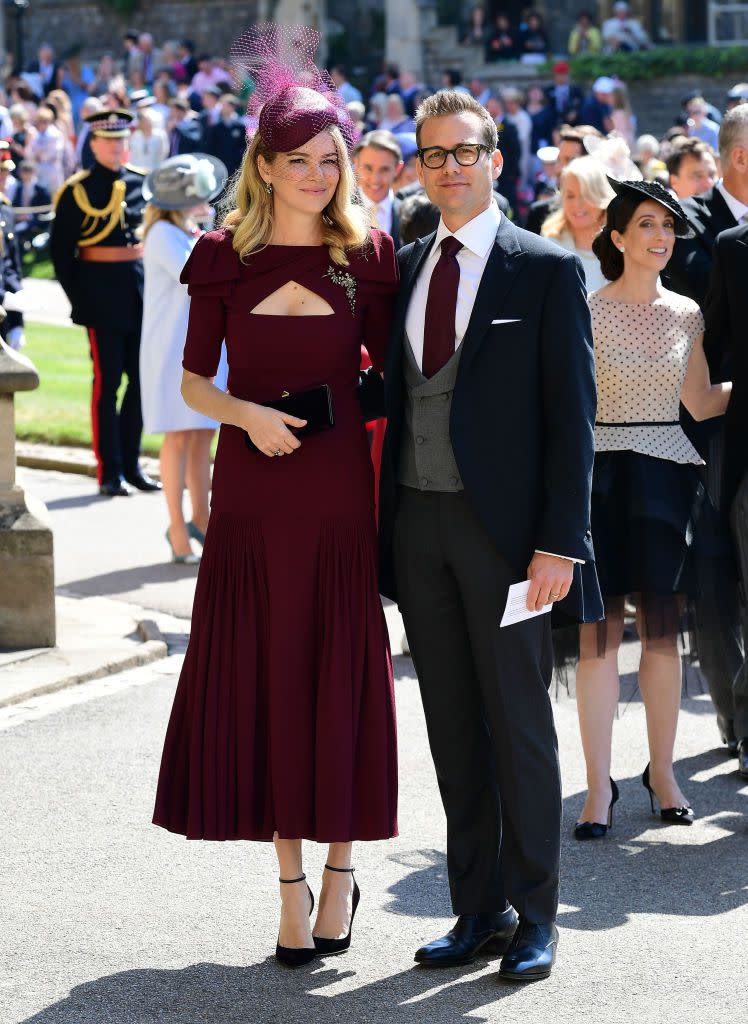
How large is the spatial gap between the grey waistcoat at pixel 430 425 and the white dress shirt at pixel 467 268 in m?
0.03

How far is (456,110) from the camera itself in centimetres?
423

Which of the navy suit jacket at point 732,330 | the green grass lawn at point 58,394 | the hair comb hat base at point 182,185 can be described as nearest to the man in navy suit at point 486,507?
the navy suit jacket at point 732,330

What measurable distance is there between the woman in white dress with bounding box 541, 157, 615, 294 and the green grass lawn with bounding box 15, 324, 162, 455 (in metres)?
5.54

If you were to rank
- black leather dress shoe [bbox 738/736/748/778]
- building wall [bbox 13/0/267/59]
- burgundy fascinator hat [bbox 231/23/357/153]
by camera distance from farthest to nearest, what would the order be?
1. building wall [bbox 13/0/267/59]
2. black leather dress shoe [bbox 738/736/748/778]
3. burgundy fascinator hat [bbox 231/23/357/153]

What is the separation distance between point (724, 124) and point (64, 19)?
37296 millimetres

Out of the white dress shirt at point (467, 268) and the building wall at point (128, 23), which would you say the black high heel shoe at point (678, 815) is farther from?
the building wall at point (128, 23)

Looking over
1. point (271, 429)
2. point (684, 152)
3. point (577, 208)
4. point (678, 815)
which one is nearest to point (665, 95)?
point (684, 152)

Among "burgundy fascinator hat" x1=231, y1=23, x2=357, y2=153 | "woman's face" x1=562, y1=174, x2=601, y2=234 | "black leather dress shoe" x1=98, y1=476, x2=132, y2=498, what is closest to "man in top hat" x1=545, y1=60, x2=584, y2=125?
"black leather dress shoe" x1=98, y1=476, x2=132, y2=498

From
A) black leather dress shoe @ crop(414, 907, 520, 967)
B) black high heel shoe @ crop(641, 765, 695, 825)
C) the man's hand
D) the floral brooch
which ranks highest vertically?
the floral brooch

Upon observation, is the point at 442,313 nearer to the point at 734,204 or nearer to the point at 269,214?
the point at 269,214

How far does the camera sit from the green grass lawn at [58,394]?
13.0 metres

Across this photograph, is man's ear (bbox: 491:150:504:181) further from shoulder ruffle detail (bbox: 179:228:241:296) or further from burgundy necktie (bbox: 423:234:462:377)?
shoulder ruffle detail (bbox: 179:228:241:296)

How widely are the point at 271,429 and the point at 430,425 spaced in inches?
14.6

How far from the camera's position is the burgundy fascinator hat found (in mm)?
4348
